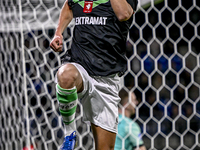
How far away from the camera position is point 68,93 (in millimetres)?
728

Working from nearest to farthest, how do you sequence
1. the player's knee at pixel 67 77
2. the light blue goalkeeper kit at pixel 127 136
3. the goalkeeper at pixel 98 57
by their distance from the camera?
1. the player's knee at pixel 67 77
2. the goalkeeper at pixel 98 57
3. the light blue goalkeeper kit at pixel 127 136

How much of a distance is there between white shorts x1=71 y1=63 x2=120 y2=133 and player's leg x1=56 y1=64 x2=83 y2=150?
0.05m

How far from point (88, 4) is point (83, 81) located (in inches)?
9.6

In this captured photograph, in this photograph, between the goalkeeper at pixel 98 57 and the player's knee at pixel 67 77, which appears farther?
the goalkeeper at pixel 98 57

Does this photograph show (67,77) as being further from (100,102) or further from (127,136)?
(127,136)

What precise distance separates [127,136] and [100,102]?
0.71 m

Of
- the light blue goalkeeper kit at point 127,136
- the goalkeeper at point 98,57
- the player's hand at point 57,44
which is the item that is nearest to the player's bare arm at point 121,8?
the goalkeeper at point 98,57

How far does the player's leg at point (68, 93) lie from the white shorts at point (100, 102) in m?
0.05

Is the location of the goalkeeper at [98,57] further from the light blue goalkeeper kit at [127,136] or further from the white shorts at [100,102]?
the light blue goalkeeper kit at [127,136]

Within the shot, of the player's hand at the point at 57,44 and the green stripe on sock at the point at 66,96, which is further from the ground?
the player's hand at the point at 57,44

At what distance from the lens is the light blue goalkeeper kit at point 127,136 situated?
1488mm

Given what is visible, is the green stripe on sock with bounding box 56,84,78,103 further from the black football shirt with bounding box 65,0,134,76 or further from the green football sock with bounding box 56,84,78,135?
the black football shirt with bounding box 65,0,134,76

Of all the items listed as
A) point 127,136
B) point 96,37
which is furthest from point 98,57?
point 127,136

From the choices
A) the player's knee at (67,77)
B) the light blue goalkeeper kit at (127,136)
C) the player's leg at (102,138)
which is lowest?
the light blue goalkeeper kit at (127,136)
